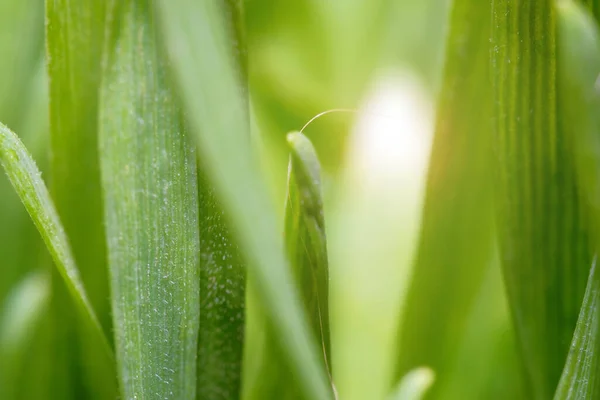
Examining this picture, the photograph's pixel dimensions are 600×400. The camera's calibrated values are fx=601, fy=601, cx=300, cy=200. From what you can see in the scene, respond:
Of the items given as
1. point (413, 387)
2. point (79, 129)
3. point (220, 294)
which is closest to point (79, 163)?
point (79, 129)

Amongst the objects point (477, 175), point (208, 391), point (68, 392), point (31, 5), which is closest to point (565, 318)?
point (477, 175)

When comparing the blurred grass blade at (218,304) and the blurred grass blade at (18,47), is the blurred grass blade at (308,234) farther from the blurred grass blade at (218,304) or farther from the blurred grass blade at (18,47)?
the blurred grass blade at (18,47)

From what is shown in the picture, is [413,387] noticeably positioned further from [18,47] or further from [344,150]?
[18,47]

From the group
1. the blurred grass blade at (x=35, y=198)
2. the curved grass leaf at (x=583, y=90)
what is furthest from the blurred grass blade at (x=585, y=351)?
the blurred grass blade at (x=35, y=198)

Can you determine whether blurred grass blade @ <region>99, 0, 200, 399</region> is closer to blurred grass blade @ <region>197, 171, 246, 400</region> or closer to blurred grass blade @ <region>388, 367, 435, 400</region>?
blurred grass blade @ <region>197, 171, 246, 400</region>

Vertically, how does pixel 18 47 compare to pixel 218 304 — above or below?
above

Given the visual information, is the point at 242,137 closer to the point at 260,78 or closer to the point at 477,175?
the point at 477,175

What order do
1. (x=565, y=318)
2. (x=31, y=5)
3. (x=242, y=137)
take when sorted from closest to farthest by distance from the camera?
(x=242, y=137), (x=565, y=318), (x=31, y=5)
